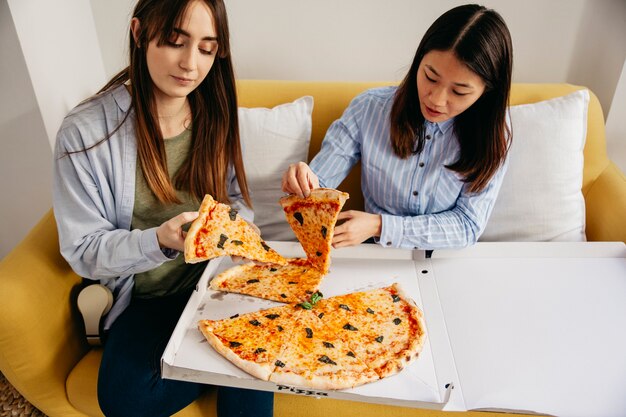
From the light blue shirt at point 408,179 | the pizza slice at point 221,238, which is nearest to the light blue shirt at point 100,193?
the pizza slice at point 221,238

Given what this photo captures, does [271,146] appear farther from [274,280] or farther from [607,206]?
[607,206]

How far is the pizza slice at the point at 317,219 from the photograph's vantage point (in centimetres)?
140

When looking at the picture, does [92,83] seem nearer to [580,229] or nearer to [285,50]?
[285,50]

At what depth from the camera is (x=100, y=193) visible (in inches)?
56.7

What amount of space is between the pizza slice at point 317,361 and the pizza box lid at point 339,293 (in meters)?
0.02

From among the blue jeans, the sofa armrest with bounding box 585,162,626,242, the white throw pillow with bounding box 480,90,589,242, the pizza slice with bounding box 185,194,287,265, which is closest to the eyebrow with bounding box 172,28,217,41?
the pizza slice with bounding box 185,194,287,265

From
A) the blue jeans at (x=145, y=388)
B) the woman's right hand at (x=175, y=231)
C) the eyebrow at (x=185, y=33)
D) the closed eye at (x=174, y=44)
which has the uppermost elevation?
the eyebrow at (x=185, y=33)

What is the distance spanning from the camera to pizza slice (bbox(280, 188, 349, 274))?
1.40m

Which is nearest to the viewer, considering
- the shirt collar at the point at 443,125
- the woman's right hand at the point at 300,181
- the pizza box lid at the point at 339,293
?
the pizza box lid at the point at 339,293

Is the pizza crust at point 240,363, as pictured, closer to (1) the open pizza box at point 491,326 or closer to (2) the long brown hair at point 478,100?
(1) the open pizza box at point 491,326

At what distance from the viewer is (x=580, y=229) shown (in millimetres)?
1895

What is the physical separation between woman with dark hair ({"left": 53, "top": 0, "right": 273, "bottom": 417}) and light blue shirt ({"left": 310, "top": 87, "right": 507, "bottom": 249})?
39 centimetres

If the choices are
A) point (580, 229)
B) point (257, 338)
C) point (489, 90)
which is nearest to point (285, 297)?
point (257, 338)

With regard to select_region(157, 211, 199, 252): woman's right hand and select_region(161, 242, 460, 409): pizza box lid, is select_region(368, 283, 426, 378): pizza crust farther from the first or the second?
select_region(157, 211, 199, 252): woman's right hand
